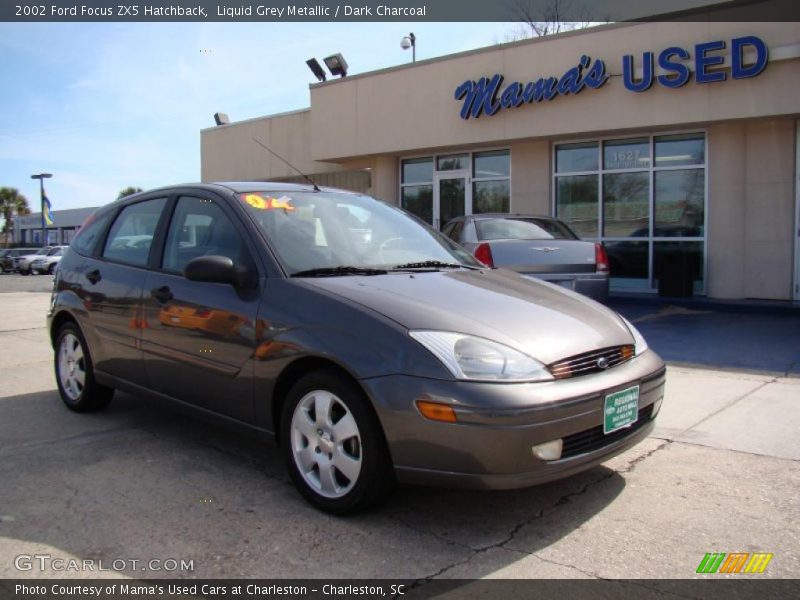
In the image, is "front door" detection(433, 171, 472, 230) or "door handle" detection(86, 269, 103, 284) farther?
"front door" detection(433, 171, 472, 230)

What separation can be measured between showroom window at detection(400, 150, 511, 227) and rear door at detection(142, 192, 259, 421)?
11.0 m

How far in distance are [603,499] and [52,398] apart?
4.53 metres

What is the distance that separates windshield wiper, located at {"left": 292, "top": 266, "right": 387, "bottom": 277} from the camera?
3.56 metres

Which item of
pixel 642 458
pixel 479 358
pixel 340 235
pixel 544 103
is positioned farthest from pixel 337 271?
pixel 544 103

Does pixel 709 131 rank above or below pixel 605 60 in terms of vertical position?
below

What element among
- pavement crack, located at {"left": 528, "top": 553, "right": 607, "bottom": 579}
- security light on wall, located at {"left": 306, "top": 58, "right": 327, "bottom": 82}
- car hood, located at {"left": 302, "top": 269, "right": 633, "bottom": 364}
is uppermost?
security light on wall, located at {"left": 306, "top": 58, "right": 327, "bottom": 82}

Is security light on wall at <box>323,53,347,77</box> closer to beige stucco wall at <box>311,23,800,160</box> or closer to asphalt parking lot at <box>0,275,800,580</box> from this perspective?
beige stucco wall at <box>311,23,800,160</box>

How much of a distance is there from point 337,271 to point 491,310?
864 mm

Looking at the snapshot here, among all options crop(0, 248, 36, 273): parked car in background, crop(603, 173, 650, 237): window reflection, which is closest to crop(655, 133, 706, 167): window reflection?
crop(603, 173, 650, 237): window reflection

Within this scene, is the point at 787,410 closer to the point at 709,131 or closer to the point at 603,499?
the point at 603,499

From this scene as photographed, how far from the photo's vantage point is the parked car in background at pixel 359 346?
2.86 metres

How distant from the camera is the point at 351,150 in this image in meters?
16.3

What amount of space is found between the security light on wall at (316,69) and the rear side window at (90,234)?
42.7 feet

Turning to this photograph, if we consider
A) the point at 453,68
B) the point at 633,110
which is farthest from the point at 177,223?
the point at 453,68
